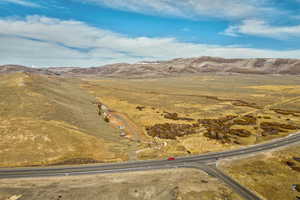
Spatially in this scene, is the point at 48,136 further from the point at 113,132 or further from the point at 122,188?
the point at 122,188

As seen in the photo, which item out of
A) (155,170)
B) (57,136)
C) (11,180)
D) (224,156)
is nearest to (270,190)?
(224,156)

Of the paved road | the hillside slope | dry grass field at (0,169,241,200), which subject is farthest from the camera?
the hillside slope

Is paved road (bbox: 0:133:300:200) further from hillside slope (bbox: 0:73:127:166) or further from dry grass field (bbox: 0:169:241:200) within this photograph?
hillside slope (bbox: 0:73:127:166)

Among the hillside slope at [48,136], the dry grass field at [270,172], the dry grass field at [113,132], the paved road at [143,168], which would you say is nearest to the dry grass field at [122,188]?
the paved road at [143,168]

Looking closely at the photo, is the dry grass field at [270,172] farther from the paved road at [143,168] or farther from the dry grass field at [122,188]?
the dry grass field at [122,188]

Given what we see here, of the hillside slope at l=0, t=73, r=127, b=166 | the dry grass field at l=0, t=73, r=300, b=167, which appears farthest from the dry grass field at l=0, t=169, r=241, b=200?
the hillside slope at l=0, t=73, r=127, b=166

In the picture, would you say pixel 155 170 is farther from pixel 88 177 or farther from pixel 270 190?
pixel 270 190

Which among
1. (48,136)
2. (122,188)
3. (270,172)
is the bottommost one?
(122,188)

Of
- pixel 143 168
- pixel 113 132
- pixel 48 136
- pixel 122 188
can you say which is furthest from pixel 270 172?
pixel 48 136
